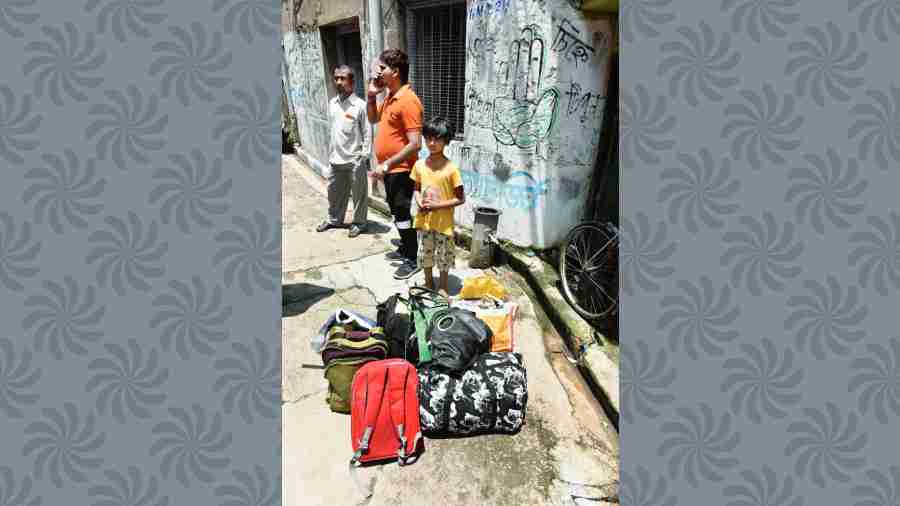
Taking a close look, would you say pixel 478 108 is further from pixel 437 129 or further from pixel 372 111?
pixel 437 129

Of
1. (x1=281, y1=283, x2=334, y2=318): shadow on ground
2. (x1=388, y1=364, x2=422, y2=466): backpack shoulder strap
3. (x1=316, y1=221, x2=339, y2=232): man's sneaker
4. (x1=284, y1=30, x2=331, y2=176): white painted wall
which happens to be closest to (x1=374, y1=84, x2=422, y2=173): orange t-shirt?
(x1=281, y1=283, x2=334, y2=318): shadow on ground

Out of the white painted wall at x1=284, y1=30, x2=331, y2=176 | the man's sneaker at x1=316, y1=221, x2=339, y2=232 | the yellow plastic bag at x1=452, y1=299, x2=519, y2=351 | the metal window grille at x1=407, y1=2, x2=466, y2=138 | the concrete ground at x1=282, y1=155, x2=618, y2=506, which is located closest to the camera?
the concrete ground at x1=282, y1=155, x2=618, y2=506

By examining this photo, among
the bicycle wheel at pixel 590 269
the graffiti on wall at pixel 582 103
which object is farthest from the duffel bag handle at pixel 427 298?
the graffiti on wall at pixel 582 103

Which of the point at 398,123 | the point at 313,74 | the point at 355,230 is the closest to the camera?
the point at 398,123

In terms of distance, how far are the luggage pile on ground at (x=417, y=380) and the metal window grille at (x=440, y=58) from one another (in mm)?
2847

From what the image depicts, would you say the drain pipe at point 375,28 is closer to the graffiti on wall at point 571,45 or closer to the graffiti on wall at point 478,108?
the graffiti on wall at point 478,108

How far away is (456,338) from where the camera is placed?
282 centimetres

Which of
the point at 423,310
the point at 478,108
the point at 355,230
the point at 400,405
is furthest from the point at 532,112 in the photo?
the point at 400,405

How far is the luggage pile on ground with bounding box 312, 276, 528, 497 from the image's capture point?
247 cm

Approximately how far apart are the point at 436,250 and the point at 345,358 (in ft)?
4.45

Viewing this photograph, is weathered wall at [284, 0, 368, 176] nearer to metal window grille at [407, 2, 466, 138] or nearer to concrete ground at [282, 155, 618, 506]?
metal window grille at [407, 2, 466, 138]

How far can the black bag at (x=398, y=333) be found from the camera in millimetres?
2932

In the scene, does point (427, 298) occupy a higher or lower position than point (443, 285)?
higher

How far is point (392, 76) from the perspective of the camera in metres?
3.78
